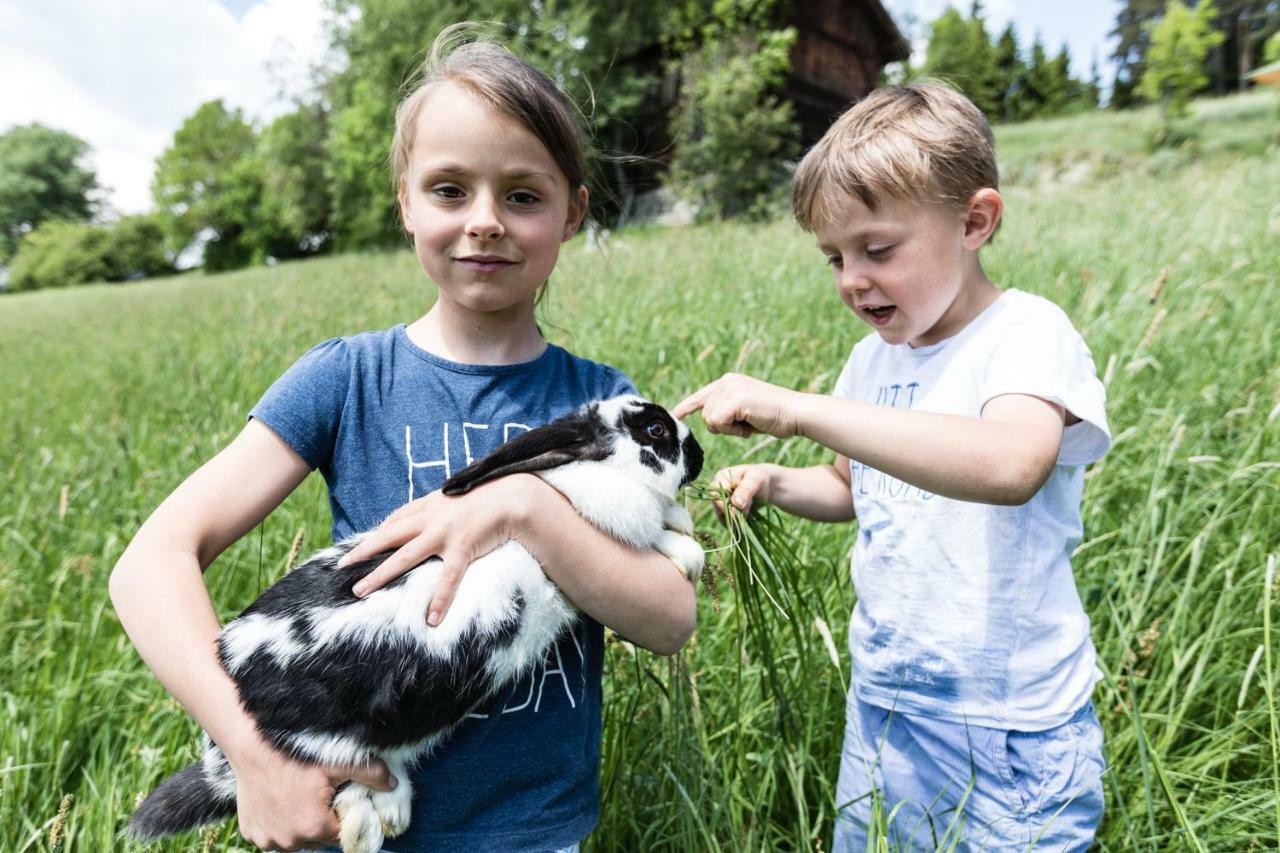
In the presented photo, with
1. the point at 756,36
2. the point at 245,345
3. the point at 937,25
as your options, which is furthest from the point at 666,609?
the point at 937,25

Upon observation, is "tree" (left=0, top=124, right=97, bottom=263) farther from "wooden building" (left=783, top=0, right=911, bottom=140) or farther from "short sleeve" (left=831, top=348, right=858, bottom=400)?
"short sleeve" (left=831, top=348, right=858, bottom=400)

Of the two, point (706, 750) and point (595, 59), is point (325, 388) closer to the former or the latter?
point (706, 750)

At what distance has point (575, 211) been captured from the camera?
179 cm

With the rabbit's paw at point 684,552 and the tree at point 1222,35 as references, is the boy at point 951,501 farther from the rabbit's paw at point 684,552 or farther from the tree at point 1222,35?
the tree at point 1222,35

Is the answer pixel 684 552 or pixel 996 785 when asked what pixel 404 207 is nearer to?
pixel 684 552

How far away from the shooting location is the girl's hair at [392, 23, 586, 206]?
1.54 m

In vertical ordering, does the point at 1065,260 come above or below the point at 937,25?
below

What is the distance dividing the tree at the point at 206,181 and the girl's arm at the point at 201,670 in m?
55.4

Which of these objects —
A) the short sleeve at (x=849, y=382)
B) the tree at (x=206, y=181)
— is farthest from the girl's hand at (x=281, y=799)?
the tree at (x=206, y=181)

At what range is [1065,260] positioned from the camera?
5105mm

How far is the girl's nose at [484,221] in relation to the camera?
1.48m

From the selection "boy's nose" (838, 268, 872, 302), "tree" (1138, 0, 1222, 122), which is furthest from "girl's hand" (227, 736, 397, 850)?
"tree" (1138, 0, 1222, 122)

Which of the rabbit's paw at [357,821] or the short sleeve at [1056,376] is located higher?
the short sleeve at [1056,376]

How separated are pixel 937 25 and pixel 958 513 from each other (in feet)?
258
